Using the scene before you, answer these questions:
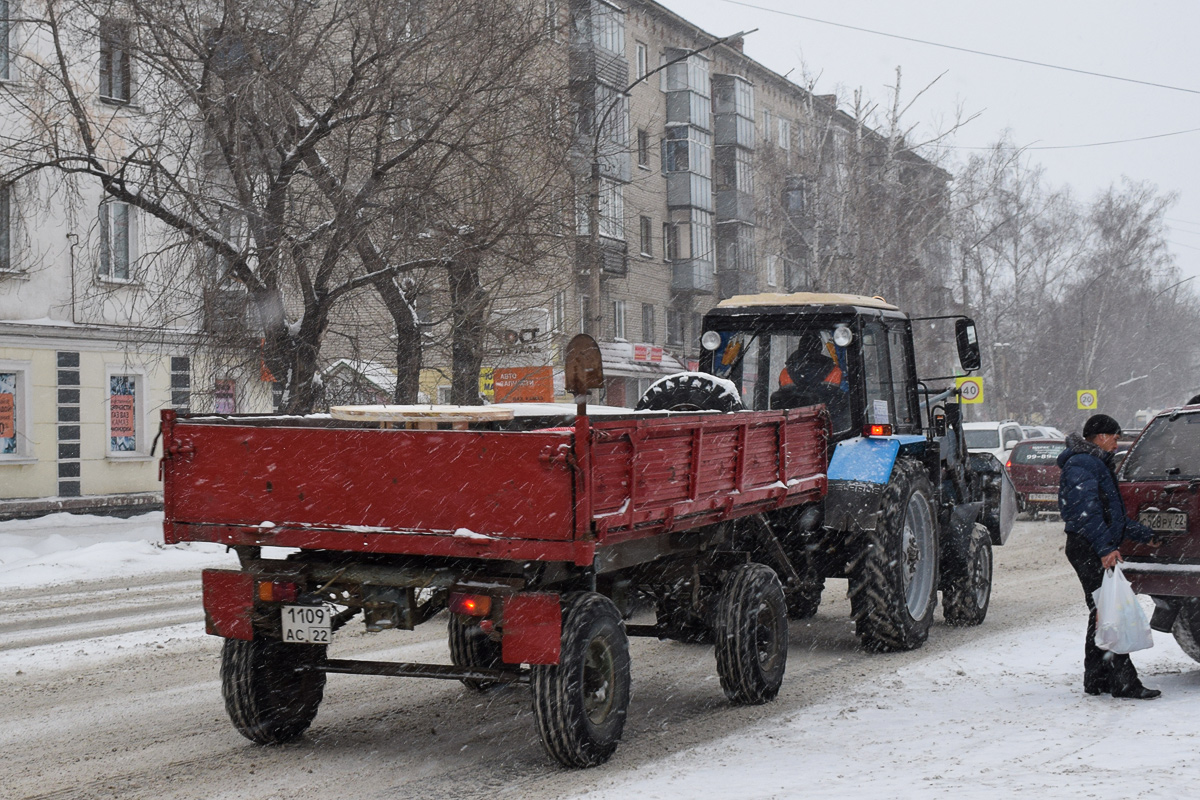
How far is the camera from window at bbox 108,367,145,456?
2497 centimetres

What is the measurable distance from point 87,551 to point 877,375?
39.7 ft

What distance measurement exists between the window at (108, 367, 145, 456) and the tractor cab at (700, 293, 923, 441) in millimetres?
17598

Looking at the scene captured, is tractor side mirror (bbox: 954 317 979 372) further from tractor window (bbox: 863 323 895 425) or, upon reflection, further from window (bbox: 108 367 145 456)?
window (bbox: 108 367 145 456)

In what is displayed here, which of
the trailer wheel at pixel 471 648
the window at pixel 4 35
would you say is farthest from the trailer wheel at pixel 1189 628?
the window at pixel 4 35

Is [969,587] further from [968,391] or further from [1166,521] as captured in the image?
[968,391]

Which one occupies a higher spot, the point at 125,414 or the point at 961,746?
the point at 125,414

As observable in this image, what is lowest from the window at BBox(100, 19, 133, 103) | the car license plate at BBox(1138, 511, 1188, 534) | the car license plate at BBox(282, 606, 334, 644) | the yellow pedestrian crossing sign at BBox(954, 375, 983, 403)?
the car license plate at BBox(282, 606, 334, 644)

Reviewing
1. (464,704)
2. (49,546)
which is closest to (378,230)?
(49,546)

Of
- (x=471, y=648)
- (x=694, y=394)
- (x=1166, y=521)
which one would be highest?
(x=694, y=394)

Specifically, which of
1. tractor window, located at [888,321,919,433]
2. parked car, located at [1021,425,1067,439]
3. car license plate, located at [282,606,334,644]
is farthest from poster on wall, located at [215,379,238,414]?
parked car, located at [1021,425,1067,439]

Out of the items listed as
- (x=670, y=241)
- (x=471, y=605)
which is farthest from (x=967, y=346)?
(x=670, y=241)

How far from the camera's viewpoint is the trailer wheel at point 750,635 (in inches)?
283

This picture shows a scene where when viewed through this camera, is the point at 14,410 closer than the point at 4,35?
No

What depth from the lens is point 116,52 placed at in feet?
57.5
